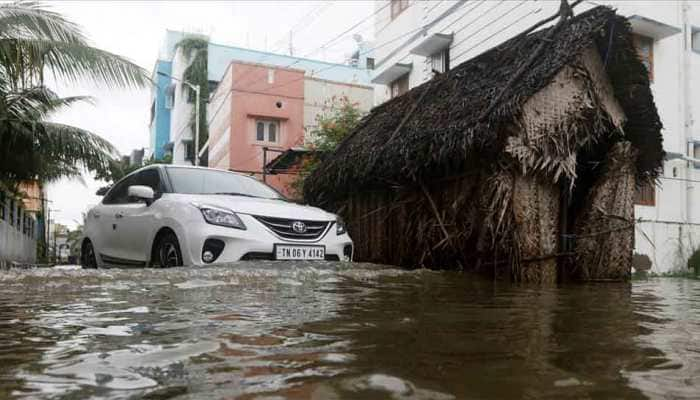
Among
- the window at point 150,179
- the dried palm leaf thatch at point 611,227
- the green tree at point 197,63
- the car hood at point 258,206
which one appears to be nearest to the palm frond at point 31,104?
the window at point 150,179

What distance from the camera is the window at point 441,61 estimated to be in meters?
17.2

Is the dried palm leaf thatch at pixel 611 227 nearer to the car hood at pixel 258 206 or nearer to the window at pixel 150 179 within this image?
the car hood at pixel 258 206

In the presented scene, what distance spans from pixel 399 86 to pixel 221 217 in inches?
589

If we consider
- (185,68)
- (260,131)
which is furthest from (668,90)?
(185,68)

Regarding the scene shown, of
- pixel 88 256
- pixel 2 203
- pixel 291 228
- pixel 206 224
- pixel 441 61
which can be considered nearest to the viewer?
pixel 206 224

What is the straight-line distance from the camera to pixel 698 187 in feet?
46.6

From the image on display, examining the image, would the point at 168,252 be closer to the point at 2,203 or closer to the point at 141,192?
the point at 141,192

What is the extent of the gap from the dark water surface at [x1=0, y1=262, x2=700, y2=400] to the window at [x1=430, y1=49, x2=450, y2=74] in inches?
536

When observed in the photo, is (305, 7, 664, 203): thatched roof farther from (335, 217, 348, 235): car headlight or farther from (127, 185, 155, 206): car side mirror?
(127, 185, 155, 206): car side mirror

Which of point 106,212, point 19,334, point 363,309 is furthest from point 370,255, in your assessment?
point 19,334

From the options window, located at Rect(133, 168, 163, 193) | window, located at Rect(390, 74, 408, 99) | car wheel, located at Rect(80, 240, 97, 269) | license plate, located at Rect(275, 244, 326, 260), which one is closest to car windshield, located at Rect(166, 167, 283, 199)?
window, located at Rect(133, 168, 163, 193)

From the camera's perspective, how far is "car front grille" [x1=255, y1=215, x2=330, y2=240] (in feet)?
20.0

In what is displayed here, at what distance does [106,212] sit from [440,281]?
432 centimetres

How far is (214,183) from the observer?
6.96 m
